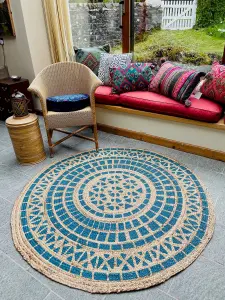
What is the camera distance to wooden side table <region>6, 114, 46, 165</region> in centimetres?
224

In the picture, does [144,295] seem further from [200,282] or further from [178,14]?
[178,14]

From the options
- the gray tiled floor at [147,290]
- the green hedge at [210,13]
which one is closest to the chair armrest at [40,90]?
the gray tiled floor at [147,290]

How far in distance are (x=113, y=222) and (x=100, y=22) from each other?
294cm

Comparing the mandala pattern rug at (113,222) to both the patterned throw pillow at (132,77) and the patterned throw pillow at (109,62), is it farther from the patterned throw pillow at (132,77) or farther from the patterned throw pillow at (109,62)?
the patterned throw pillow at (109,62)

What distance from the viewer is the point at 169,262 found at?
54.9 inches

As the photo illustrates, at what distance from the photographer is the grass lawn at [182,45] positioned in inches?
110

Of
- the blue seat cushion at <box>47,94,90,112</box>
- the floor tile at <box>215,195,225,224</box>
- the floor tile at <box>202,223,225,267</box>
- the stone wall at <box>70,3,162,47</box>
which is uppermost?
the stone wall at <box>70,3,162,47</box>

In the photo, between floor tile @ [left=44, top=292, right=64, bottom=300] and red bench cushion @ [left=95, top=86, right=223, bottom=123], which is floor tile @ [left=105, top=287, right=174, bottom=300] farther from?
red bench cushion @ [left=95, top=86, right=223, bottom=123]

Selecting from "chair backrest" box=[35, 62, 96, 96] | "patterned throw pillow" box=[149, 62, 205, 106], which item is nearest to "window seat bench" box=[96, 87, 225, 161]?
"patterned throw pillow" box=[149, 62, 205, 106]

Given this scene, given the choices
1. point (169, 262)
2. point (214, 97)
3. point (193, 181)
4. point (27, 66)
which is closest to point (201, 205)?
point (193, 181)

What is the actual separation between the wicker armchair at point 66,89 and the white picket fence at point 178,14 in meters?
1.27

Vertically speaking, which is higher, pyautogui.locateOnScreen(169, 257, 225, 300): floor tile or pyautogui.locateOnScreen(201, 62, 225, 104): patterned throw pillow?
pyautogui.locateOnScreen(201, 62, 225, 104): patterned throw pillow

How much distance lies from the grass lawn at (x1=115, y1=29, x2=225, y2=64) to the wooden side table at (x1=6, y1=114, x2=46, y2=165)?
6.12 ft

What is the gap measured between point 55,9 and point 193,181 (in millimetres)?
2780
